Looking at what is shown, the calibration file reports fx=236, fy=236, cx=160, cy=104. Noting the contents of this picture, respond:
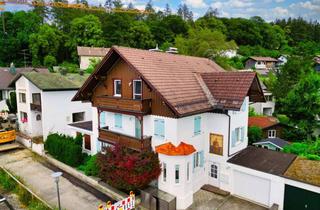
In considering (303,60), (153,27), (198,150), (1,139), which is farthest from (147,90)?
(153,27)

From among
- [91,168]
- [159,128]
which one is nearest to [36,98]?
[91,168]

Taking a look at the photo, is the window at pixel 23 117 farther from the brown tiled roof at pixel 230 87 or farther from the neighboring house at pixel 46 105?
the brown tiled roof at pixel 230 87

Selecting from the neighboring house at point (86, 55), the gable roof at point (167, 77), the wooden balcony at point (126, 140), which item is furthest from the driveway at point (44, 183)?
the neighboring house at point (86, 55)

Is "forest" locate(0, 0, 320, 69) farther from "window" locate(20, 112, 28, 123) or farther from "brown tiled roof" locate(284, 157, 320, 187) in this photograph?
"brown tiled roof" locate(284, 157, 320, 187)

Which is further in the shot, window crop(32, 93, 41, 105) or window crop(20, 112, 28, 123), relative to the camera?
window crop(20, 112, 28, 123)

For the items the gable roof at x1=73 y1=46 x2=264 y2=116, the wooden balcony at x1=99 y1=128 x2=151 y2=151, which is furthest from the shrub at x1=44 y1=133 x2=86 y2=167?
the gable roof at x1=73 y1=46 x2=264 y2=116

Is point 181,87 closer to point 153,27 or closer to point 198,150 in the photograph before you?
point 198,150
